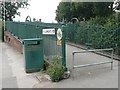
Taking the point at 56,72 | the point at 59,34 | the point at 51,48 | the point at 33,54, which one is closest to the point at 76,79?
the point at 56,72

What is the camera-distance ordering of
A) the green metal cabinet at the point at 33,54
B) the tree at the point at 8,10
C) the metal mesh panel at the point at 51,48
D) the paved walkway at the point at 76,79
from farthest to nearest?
the tree at the point at 8,10 < the green metal cabinet at the point at 33,54 < the metal mesh panel at the point at 51,48 < the paved walkway at the point at 76,79

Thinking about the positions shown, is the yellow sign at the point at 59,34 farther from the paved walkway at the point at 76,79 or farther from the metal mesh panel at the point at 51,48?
the paved walkway at the point at 76,79

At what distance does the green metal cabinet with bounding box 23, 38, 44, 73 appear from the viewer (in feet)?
30.3

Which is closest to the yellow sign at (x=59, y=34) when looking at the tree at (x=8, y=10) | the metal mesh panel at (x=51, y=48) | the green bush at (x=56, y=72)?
the metal mesh panel at (x=51, y=48)

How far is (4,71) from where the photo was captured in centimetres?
1022

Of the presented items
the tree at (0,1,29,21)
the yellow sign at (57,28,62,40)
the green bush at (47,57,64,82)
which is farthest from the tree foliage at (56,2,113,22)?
the green bush at (47,57,64,82)

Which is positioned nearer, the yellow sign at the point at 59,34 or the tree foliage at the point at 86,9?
the yellow sign at the point at 59,34

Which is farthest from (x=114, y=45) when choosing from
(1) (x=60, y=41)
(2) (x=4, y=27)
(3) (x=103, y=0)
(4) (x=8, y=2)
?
(4) (x=8, y=2)

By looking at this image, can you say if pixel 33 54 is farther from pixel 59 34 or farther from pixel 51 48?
pixel 59 34

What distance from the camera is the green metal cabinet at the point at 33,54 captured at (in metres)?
9.23

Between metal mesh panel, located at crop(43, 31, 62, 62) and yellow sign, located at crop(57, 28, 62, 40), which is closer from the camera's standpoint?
yellow sign, located at crop(57, 28, 62, 40)

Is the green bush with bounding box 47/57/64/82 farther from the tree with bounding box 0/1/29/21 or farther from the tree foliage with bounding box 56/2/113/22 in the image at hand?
the tree with bounding box 0/1/29/21

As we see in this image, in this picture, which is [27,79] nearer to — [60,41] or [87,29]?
[60,41]

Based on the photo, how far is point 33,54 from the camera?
9.29 metres
